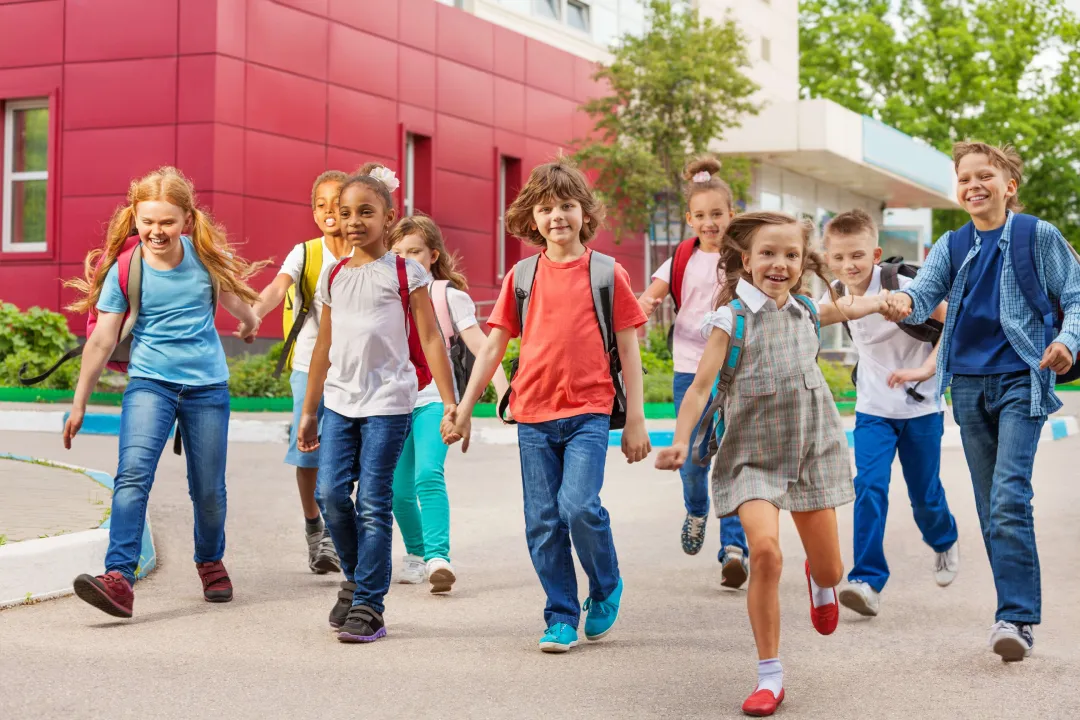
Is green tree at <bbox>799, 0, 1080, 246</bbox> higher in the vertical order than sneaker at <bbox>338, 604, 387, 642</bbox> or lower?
higher

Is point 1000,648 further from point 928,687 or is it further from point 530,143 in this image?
point 530,143

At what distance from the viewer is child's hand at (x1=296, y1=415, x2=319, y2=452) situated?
5895mm

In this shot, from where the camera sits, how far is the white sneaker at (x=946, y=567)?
6906mm

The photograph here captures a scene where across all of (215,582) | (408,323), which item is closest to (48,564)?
(215,582)

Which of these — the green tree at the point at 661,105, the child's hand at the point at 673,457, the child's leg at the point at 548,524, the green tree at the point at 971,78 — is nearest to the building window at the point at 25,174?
the green tree at the point at 661,105

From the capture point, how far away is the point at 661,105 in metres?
27.0

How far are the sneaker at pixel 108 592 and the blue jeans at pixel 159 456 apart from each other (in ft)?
0.31

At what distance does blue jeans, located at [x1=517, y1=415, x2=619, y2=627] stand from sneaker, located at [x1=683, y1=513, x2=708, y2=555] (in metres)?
1.80

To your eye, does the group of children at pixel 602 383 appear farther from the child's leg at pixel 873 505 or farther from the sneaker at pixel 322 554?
the sneaker at pixel 322 554

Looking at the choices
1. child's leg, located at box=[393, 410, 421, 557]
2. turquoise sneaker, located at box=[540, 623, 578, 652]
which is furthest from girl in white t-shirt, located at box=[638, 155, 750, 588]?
turquoise sneaker, located at box=[540, 623, 578, 652]

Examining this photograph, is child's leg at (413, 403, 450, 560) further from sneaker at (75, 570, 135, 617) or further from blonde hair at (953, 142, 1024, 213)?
blonde hair at (953, 142, 1024, 213)

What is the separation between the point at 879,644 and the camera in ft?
18.5

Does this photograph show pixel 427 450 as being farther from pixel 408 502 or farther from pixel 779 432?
pixel 779 432

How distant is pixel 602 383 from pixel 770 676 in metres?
1.37
